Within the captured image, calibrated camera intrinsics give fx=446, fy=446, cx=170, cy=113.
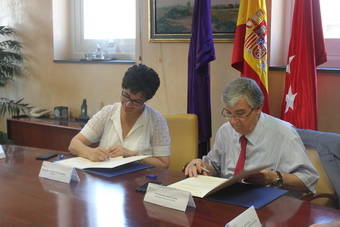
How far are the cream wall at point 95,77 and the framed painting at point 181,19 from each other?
0.07 m

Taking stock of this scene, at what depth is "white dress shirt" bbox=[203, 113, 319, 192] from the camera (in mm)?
1975

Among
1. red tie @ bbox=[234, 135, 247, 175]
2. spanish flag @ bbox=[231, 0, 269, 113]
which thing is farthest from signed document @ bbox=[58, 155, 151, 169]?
spanish flag @ bbox=[231, 0, 269, 113]

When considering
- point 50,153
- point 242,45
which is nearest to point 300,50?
point 242,45

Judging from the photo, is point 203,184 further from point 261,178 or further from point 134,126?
point 134,126

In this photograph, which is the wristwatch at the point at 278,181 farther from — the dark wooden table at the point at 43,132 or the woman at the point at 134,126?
the dark wooden table at the point at 43,132

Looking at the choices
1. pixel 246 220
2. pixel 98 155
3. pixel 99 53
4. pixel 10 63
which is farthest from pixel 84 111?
pixel 246 220

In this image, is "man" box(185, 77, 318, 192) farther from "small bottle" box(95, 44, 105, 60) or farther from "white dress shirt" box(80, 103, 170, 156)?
"small bottle" box(95, 44, 105, 60)

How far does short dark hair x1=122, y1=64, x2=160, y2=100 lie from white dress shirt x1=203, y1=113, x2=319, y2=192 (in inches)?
17.7

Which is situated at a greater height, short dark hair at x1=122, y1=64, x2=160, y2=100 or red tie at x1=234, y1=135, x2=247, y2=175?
short dark hair at x1=122, y1=64, x2=160, y2=100

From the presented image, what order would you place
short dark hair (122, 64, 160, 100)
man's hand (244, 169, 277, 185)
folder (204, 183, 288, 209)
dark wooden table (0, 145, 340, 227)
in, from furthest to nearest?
short dark hair (122, 64, 160, 100), man's hand (244, 169, 277, 185), folder (204, 183, 288, 209), dark wooden table (0, 145, 340, 227)

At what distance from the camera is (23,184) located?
6.07 ft

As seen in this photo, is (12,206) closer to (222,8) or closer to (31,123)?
(222,8)

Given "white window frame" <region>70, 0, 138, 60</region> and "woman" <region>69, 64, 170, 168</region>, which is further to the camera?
"white window frame" <region>70, 0, 138, 60</region>

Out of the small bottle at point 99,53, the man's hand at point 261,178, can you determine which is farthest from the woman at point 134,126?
the small bottle at point 99,53
